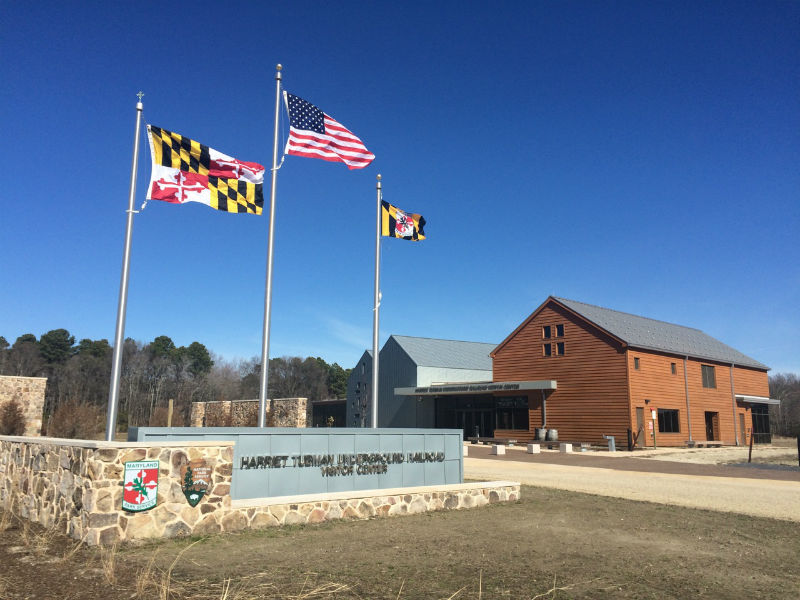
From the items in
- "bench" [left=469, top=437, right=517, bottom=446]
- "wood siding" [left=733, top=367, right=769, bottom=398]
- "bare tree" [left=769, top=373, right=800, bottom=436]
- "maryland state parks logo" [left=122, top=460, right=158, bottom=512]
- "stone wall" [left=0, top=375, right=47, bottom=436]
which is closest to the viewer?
"maryland state parks logo" [left=122, top=460, right=158, bottom=512]

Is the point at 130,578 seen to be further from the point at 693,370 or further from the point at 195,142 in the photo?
the point at 693,370

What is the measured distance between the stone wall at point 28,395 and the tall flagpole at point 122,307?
23.0 meters

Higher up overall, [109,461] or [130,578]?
[109,461]

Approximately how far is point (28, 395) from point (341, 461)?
26099mm

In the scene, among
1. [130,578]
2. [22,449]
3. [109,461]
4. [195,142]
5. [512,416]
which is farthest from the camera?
[512,416]

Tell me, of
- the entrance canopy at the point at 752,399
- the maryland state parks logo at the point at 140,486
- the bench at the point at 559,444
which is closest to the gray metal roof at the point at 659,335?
the entrance canopy at the point at 752,399

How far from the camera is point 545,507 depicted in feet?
43.6

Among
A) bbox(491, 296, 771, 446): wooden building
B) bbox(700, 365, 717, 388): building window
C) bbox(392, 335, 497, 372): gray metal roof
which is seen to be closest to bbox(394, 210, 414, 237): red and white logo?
bbox(491, 296, 771, 446): wooden building

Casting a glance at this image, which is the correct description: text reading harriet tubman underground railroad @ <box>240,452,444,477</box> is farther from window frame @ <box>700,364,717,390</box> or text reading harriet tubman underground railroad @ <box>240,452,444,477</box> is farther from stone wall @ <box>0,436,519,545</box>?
window frame @ <box>700,364,717,390</box>

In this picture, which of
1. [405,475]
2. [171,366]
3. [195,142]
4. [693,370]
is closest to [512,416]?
[693,370]

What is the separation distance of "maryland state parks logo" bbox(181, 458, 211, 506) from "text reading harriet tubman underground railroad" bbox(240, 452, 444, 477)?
7.59 feet

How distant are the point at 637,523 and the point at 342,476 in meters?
6.12

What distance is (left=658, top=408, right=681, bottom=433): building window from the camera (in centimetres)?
4017

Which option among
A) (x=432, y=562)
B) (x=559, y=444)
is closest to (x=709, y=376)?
(x=559, y=444)
